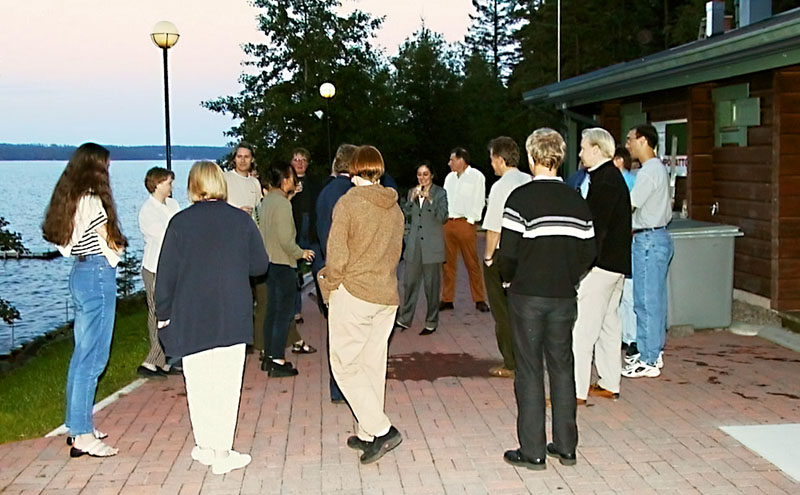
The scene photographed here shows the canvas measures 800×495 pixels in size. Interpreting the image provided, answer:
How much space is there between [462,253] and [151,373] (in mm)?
4487

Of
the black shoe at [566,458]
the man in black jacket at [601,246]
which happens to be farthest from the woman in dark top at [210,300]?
the man in black jacket at [601,246]

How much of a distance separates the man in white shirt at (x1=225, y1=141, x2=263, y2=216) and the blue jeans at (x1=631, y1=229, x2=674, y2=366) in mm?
3622

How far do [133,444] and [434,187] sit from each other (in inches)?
192

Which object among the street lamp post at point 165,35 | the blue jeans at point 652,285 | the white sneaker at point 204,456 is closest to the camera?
the white sneaker at point 204,456

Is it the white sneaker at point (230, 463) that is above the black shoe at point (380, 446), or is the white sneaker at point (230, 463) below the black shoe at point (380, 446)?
below

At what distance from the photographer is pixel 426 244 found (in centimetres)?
986

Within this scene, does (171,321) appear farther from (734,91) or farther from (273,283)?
(734,91)

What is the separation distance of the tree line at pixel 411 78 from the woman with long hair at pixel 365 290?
1988 cm

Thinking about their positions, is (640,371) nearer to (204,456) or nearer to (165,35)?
(204,456)

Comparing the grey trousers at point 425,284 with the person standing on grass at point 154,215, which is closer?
the person standing on grass at point 154,215

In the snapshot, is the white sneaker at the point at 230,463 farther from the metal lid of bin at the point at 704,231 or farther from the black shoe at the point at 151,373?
the metal lid of bin at the point at 704,231

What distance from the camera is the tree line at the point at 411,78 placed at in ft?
108

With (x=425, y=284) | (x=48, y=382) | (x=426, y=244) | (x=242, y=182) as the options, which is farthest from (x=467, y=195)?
(x=48, y=382)

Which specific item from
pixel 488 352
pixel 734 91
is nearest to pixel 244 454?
pixel 488 352
